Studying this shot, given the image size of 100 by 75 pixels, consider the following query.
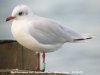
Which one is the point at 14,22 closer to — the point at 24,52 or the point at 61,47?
the point at 24,52

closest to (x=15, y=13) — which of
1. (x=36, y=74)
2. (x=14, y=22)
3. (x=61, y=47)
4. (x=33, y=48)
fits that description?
(x=14, y=22)

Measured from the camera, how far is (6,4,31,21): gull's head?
533cm

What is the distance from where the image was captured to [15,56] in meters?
5.09

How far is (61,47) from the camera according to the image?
18.4 ft

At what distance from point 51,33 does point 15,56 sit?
104 centimetres

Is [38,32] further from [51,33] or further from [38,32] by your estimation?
[51,33]

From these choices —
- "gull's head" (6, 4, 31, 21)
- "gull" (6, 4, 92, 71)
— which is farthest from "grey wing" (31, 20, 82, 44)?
"gull's head" (6, 4, 31, 21)

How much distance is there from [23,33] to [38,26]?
421 mm

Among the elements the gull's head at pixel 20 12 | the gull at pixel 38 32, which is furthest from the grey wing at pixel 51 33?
the gull's head at pixel 20 12

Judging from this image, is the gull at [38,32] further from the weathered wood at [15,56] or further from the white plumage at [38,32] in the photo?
the weathered wood at [15,56]

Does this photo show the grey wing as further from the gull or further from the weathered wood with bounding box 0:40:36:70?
the weathered wood with bounding box 0:40:36:70

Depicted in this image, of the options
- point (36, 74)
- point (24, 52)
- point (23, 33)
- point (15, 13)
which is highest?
point (15, 13)

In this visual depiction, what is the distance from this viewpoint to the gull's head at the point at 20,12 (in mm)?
5328

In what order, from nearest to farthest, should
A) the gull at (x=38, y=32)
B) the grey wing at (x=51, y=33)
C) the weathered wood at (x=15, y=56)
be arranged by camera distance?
the weathered wood at (x=15, y=56), the gull at (x=38, y=32), the grey wing at (x=51, y=33)
